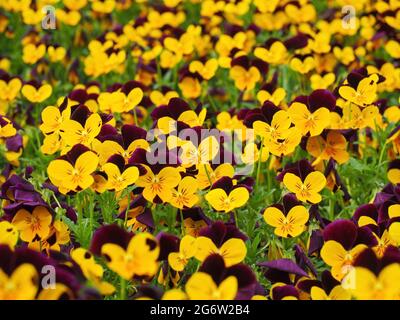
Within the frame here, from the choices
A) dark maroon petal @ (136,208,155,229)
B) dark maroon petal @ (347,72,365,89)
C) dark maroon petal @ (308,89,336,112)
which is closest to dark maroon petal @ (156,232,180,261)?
dark maroon petal @ (136,208,155,229)

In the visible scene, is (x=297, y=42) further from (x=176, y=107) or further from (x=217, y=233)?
(x=217, y=233)

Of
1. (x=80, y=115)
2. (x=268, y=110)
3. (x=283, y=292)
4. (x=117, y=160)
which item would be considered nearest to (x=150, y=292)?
(x=283, y=292)

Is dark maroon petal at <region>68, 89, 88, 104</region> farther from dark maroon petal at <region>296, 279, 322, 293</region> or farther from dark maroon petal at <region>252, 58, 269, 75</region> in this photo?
dark maroon petal at <region>296, 279, 322, 293</region>

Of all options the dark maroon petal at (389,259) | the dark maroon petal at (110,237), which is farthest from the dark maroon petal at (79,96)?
the dark maroon petal at (389,259)

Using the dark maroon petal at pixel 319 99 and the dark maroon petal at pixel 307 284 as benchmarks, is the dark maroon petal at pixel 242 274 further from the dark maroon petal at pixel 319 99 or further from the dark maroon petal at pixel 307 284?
the dark maroon petal at pixel 319 99

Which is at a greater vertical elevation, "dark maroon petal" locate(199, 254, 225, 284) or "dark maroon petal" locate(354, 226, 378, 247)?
"dark maroon petal" locate(354, 226, 378, 247)
